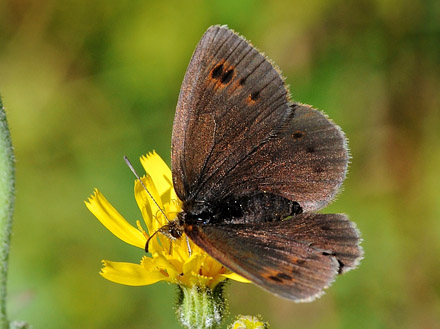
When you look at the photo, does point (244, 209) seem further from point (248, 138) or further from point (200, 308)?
point (200, 308)

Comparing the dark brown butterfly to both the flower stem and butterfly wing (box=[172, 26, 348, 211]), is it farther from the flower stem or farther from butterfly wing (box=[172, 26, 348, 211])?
the flower stem

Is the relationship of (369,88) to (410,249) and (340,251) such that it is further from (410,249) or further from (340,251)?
(340,251)

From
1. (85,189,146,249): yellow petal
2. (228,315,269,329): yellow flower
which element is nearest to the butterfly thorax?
(85,189,146,249): yellow petal

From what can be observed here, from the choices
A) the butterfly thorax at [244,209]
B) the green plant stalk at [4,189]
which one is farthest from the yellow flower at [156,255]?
the green plant stalk at [4,189]

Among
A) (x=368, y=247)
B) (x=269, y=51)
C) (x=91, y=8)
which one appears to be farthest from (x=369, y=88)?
(x=91, y=8)

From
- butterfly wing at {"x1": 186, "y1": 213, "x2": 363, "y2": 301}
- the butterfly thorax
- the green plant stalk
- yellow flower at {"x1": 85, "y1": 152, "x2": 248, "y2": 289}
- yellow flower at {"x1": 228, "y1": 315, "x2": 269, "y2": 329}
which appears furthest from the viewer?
the butterfly thorax

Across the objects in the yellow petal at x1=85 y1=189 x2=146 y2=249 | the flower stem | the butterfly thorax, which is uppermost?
the yellow petal at x1=85 y1=189 x2=146 y2=249

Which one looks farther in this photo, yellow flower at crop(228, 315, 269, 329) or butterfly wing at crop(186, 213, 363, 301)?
yellow flower at crop(228, 315, 269, 329)

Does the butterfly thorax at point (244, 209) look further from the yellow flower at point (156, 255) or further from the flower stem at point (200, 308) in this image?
the flower stem at point (200, 308)
